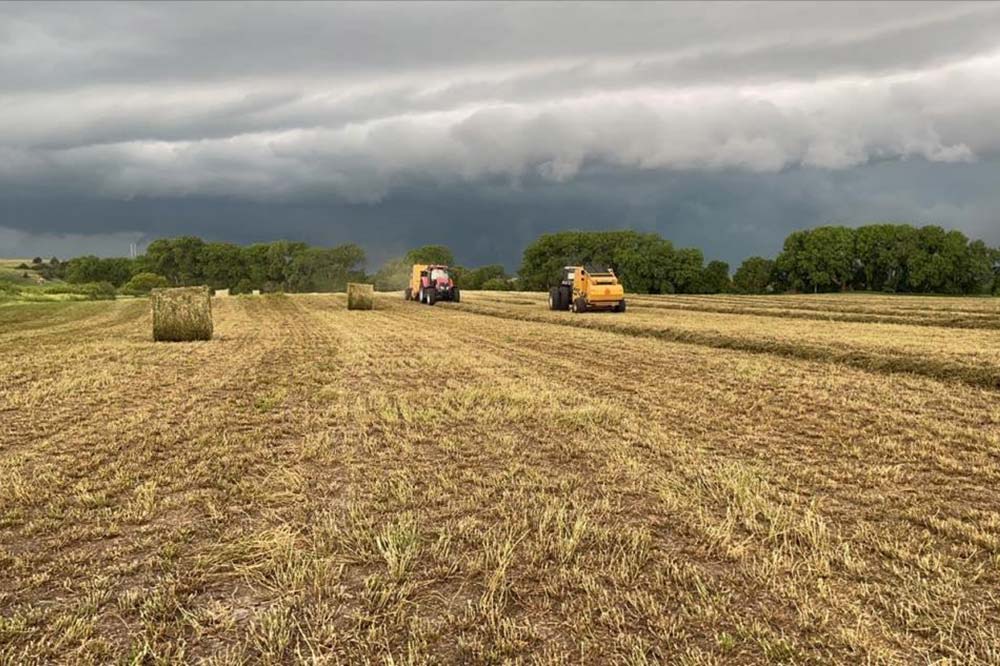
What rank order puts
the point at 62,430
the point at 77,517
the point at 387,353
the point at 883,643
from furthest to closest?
the point at 387,353, the point at 62,430, the point at 77,517, the point at 883,643

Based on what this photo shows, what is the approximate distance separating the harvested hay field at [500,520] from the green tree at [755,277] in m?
103

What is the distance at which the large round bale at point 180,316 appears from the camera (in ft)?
62.2

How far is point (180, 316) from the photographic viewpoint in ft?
62.4

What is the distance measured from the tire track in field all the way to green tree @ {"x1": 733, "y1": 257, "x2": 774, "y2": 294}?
92.5 m

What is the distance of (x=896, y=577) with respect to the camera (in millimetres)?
4297

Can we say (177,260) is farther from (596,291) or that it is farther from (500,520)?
(500,520)

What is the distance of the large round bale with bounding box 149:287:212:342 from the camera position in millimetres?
18953

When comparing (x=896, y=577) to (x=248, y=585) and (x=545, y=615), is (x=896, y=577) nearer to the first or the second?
(x=545, y=615)

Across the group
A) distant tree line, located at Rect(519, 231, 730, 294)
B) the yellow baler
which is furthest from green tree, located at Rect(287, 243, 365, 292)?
the yellow baler

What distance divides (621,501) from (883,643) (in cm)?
245

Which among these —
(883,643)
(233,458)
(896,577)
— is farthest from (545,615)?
(233,458)

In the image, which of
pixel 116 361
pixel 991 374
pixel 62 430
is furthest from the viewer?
pixel 116 361

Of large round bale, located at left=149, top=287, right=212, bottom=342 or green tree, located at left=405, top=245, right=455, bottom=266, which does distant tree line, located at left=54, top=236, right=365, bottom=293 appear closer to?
green tree, located at left=405, top=245, right=455, bottom=266

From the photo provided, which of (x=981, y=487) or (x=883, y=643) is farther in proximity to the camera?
(x=981, y=487)
